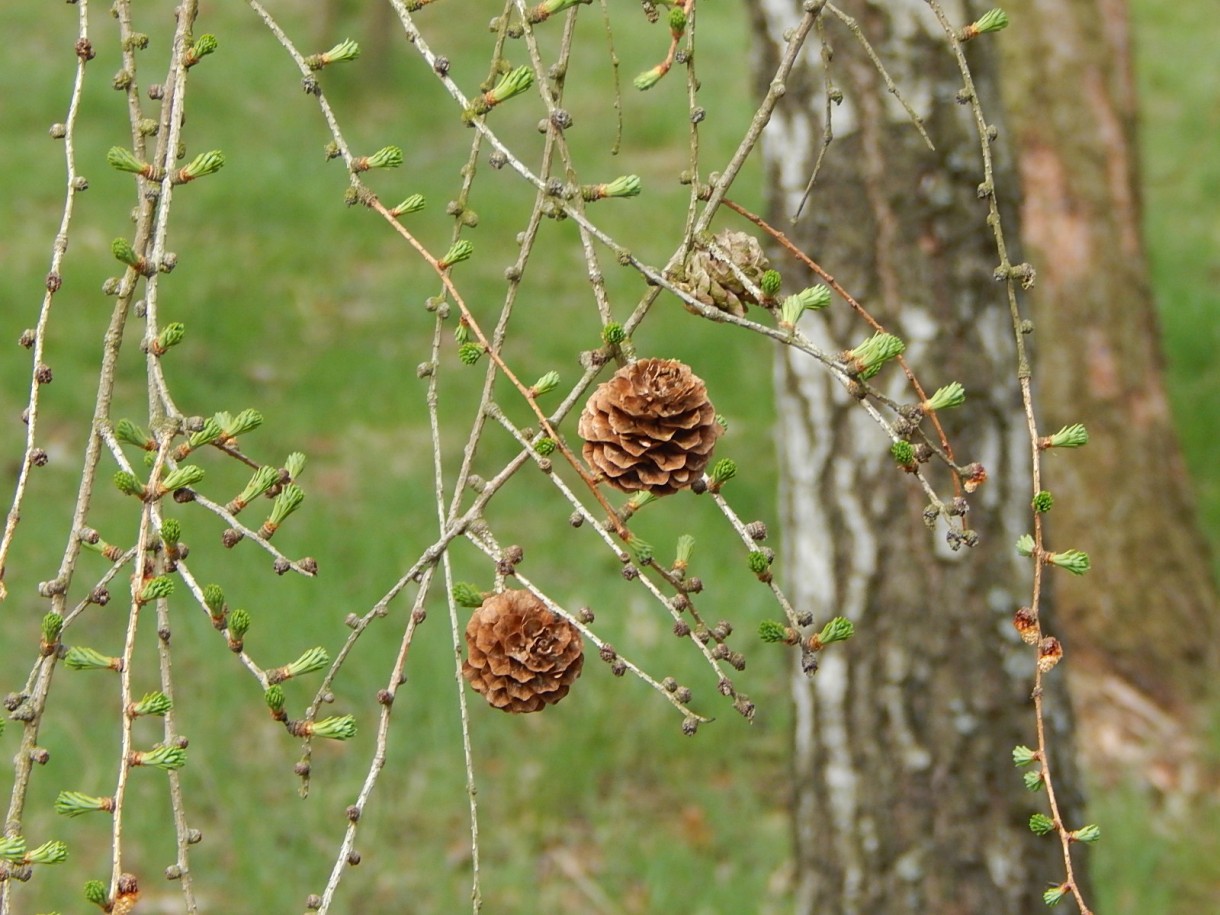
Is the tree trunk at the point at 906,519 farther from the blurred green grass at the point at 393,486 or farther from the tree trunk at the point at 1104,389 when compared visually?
the tree trunk at the point at 1104,389

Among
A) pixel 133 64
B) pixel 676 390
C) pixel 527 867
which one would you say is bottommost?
pixel 527 867

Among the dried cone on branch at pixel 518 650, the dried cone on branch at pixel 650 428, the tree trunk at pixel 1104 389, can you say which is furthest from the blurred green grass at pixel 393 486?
the dried cone on branch at pixel 650 428

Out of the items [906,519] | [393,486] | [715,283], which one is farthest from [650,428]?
[393,486]

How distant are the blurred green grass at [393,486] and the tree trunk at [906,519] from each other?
0.75 metres

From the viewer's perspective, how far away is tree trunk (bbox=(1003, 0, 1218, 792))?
4.08 meters

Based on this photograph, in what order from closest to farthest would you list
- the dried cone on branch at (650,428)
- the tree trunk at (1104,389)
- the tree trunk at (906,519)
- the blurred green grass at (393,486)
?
the dried cone on branch at (650,428) → the tree trunk at (906,519) → the blurred green grass at (393,486) → the tree trunk at (1104,389)

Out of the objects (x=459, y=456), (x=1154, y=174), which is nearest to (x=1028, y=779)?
(x=459, y=456)

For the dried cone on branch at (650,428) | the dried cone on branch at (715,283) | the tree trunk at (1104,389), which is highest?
the tree trunk at (1104,389)

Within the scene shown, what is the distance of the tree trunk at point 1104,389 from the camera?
4.08 m

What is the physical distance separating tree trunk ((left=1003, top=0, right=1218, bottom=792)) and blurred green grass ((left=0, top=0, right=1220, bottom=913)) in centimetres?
55

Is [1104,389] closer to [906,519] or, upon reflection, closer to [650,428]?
[906,519]

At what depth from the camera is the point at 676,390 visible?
3.65 ft

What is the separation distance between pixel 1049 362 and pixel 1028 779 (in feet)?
10.9

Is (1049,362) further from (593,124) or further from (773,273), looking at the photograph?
(593,124)
